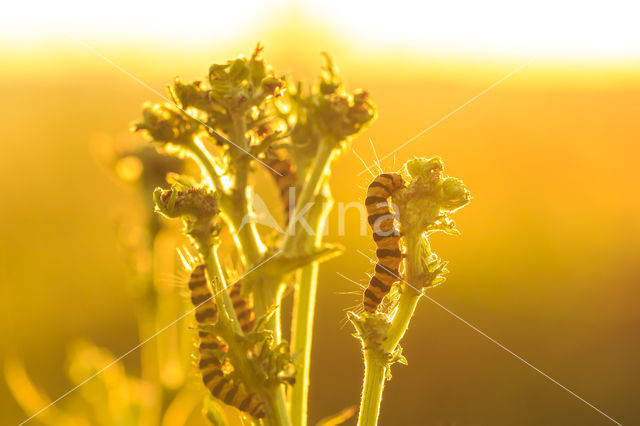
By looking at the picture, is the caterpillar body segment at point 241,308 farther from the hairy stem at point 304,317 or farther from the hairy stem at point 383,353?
the hairy stem at point 383,353

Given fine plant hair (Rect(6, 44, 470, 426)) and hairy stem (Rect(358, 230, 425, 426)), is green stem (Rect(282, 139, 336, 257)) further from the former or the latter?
hairy stem (Rect(358, 230, 425, 426))

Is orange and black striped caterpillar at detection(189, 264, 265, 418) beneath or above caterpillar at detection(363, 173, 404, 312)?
beneath

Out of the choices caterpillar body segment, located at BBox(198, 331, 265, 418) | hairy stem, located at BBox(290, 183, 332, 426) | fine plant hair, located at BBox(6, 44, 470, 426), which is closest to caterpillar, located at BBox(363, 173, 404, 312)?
fine plant hair, located at BBox(6, 44, 470, 426)

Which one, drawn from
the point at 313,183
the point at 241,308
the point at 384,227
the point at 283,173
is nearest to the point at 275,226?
the point at 313,183

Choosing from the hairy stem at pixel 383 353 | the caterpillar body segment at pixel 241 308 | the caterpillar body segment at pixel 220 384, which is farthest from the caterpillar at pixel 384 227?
the caterpillar body segment at pixel 220 384

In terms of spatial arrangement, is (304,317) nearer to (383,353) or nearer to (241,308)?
(241,308)

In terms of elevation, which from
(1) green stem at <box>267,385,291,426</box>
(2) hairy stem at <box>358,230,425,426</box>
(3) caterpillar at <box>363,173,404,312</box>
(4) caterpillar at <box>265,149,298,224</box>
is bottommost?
(1) green stem at <box>267,385,291,426</box>

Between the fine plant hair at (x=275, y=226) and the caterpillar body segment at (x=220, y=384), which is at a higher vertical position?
the fine plant hair at (x=275, y=226)

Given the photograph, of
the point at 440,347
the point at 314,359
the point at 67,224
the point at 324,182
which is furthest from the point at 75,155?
the point at 324,182
